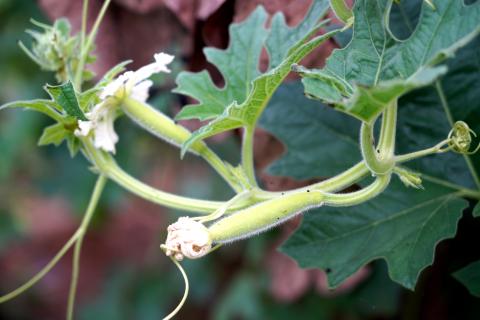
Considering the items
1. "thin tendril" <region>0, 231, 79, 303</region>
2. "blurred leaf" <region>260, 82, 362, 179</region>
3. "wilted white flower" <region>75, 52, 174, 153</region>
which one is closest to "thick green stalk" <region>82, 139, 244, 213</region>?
"wilted white flower" <region>75, 52, 174, 153</region>

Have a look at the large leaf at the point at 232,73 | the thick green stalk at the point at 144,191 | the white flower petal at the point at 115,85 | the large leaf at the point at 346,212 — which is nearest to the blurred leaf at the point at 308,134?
the large leaf at the point at 346,212

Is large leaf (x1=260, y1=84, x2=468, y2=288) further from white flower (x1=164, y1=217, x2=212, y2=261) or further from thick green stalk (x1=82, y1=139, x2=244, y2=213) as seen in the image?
white flower (x1=164, y1=217, x2=212, y2=261)

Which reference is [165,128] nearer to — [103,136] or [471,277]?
[103,136]

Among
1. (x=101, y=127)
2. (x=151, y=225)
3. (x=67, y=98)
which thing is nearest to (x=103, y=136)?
(x=101, y=127)

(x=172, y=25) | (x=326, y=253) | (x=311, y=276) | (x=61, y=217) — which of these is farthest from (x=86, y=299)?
(x=326, y=253)

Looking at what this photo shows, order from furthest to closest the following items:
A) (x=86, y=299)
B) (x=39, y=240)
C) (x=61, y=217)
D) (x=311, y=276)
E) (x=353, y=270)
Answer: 1. (x=61, y=217)
2. (x=39, y=240)
3. (x=86, y=299)
4. (x=311, y=276)
5. (x=353, y=270)

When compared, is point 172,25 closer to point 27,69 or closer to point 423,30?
point 423,30
